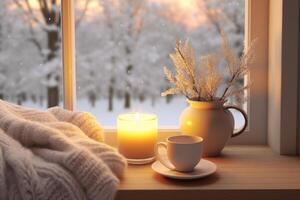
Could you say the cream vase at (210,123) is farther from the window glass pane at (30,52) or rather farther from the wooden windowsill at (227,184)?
the window glass pane at (30,52)

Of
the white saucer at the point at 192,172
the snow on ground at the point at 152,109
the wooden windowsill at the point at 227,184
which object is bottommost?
the wooden windowsill at the point at 227,184

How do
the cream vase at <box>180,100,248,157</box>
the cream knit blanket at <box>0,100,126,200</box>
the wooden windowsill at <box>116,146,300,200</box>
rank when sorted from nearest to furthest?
1. the cream knit blanket at <box>0,100,126,200</box>
2. the wooden windowsill at <box>116,146,300,200</box>
3. the cream vase at <box>180,100,248,157</box>

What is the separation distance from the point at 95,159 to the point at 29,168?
142 millimetres

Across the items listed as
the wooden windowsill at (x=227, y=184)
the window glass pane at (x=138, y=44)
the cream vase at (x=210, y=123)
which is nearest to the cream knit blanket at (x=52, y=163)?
the wooden windowsill at (x=227, y=184)

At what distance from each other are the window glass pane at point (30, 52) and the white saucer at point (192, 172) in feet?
1.68

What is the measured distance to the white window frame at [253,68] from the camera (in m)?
1.42

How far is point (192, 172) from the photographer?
3.67 ft

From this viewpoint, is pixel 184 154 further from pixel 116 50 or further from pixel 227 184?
pixel 116 50

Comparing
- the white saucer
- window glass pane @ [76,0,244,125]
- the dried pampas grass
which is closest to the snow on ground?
window glass pane @ [76,0,244,125]

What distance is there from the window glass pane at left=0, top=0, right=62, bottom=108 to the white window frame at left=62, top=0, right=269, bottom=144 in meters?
0.05

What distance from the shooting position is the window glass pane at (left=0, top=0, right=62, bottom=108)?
57.7 inches

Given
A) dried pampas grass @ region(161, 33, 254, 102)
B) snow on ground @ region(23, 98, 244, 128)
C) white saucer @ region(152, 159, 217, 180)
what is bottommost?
white saucer @ region(152, 159, 217, 180)

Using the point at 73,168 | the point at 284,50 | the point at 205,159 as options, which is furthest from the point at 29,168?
the point at 284,50

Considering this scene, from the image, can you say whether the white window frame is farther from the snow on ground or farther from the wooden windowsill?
the wooden windowsill
